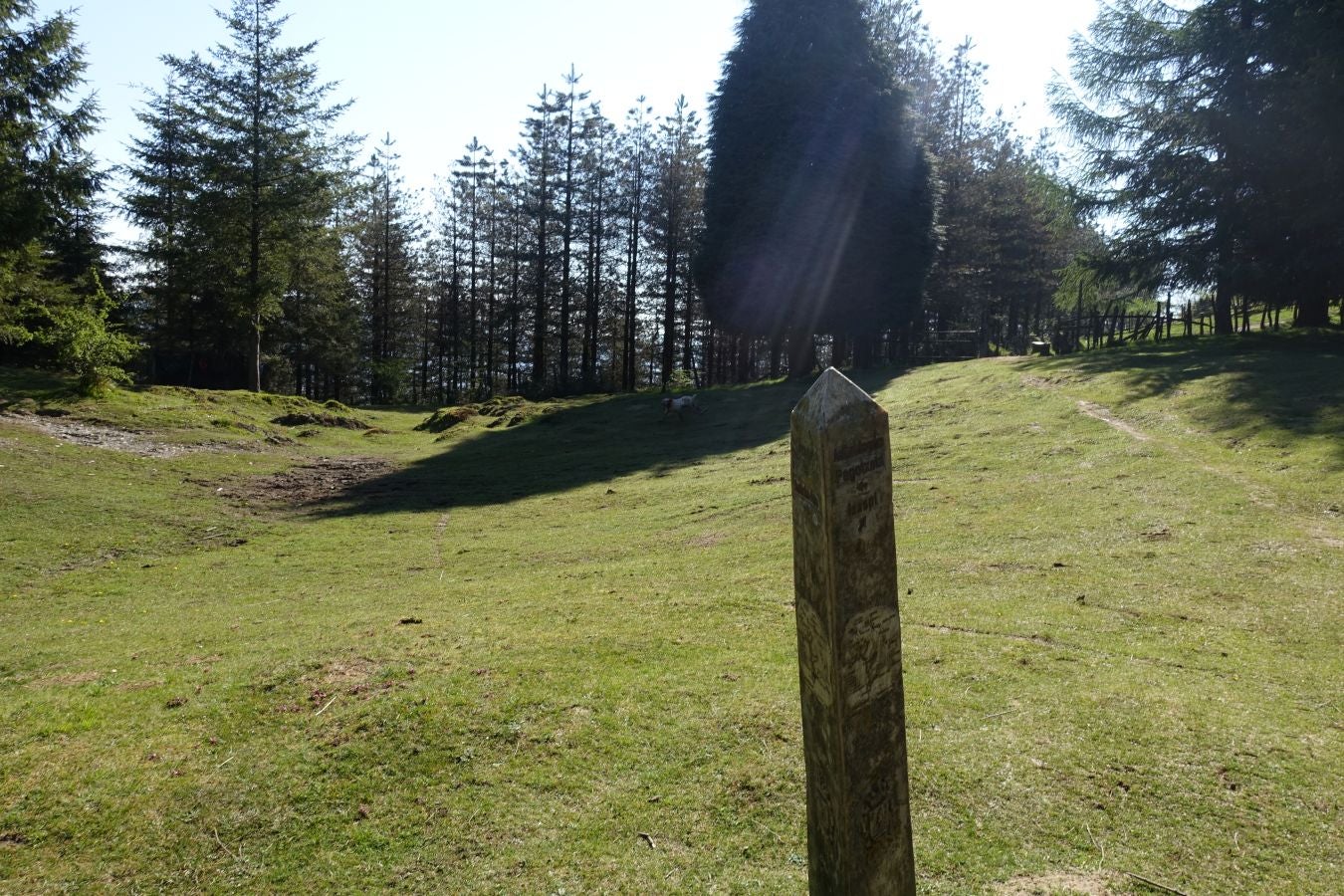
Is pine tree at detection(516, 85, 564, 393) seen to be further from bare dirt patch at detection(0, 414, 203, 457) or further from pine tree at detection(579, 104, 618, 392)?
bare dirt patch at detection(0, 414, 203, 457)

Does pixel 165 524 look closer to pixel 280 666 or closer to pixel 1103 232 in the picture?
pixel 280 666

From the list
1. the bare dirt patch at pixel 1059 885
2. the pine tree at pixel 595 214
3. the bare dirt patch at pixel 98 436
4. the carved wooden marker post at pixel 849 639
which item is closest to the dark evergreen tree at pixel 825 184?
the pine tree at pixel 595 214

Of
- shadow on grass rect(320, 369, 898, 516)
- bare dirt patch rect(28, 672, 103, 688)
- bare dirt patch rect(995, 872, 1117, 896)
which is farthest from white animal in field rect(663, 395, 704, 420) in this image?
bare dirt patch rect(995, 872, 1117, 896)

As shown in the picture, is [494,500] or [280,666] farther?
[494,500]

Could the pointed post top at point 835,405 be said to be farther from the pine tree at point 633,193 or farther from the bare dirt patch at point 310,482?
the pine tree at point 633,193

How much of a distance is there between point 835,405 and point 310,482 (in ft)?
65.1

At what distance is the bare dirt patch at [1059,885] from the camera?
383 centimetres

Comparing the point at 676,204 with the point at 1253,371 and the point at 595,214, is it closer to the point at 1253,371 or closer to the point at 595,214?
the point at 595,214

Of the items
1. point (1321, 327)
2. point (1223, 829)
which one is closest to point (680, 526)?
point (1223, 829)

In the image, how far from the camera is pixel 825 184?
→ 3369 centimetres

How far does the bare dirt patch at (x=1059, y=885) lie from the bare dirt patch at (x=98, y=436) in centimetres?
A: 2063

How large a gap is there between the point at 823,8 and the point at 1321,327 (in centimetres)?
2206

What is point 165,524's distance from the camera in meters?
14.4

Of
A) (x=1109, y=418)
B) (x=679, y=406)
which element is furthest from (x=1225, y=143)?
(x=679, y=406)
